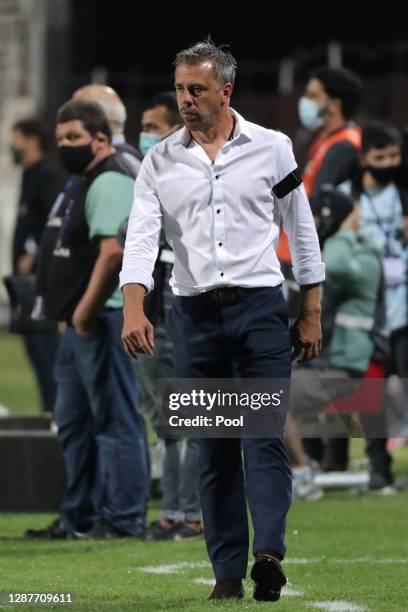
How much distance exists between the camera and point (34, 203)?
40.5 feet

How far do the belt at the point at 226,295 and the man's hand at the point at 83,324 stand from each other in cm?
183

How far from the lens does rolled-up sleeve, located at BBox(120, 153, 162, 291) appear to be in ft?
18.5

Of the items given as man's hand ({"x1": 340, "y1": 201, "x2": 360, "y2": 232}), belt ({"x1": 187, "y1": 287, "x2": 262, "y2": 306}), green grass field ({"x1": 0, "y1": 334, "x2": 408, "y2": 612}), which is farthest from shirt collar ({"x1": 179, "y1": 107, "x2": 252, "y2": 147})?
man's hand ({"x1": 340, "y1": 201, "x2": 360, "y2": 232})

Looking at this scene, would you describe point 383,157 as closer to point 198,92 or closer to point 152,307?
point 152,307

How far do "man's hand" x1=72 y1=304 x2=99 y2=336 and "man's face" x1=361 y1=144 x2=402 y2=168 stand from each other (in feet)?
9.90

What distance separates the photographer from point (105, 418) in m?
7.67

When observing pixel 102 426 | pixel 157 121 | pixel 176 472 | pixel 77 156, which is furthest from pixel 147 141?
pixel 176 472

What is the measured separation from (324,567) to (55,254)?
191cm

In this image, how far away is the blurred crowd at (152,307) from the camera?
25.0 ft

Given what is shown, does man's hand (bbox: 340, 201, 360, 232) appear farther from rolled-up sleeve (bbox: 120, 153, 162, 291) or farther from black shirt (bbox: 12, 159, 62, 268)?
rolled-up sleeve (bbox: 120, 153, 162, 291)

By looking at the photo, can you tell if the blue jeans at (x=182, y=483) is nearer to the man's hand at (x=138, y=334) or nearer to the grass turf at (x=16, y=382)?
the man's hand at (x=138, y=334)

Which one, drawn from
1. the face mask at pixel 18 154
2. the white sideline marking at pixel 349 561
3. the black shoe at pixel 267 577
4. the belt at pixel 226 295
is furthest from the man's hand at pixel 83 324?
the face mask at pixel 18 154

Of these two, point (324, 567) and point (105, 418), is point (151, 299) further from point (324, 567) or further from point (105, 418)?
point (324, 567)

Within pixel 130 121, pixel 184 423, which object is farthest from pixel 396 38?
pixel 184 423
